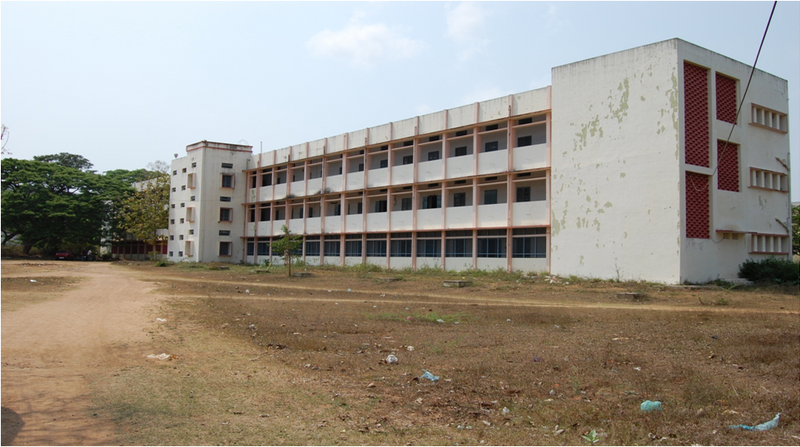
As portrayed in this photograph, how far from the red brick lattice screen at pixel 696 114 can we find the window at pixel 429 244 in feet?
46.9

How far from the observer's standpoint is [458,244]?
31078mm

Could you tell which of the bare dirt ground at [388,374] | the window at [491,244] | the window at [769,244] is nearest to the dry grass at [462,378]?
the bare dirt ground at [388,374]

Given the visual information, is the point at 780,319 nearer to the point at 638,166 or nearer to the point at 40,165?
the point at 638,166

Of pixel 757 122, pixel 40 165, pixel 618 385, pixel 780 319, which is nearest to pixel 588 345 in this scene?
pixel 618 385

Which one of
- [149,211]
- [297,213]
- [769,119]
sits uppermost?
[769,119]

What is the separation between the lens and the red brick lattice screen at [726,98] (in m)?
24.2

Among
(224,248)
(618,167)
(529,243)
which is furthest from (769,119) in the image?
(224,248)

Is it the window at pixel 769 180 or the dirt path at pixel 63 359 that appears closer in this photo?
the dirt path at pixel 63 359

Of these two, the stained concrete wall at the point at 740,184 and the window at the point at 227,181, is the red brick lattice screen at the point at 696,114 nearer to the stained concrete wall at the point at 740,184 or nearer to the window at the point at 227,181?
the stained concrete wall at the point at 740,184

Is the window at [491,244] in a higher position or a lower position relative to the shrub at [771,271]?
higher

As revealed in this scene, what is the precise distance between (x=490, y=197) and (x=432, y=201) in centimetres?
430

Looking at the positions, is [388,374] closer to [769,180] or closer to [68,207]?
[769,180]

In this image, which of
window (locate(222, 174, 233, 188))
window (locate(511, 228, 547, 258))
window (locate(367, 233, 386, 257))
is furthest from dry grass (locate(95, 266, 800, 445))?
window (locate(222, 174, 233, 188))

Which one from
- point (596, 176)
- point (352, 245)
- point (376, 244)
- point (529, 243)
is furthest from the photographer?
point (352, 245)
